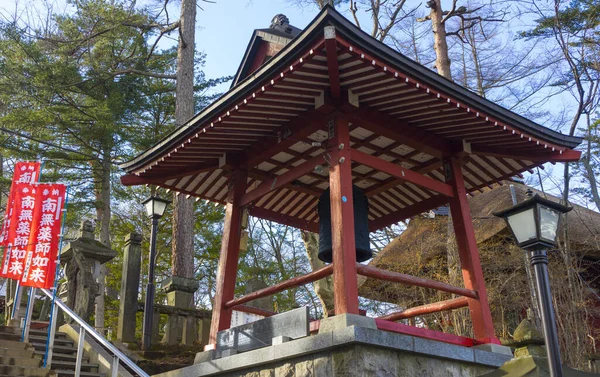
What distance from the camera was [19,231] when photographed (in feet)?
29.6

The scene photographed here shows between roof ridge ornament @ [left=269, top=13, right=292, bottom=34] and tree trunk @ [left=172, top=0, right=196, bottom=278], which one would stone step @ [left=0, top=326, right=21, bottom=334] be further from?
roof ridge ornament @ [left=269, top=13, right=292, bottom=34]

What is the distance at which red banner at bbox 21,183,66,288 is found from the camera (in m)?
8.73

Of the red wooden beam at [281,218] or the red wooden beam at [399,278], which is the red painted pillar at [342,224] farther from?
the red wooden beam at [281,218]

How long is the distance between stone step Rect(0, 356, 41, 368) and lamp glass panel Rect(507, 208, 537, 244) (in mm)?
6232

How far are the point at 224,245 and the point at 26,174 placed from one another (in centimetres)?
421

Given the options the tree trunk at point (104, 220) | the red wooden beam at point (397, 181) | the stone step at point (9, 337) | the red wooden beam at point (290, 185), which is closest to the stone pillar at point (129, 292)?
the stone step at point (9, 337)

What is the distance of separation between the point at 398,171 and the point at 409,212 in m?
1.74

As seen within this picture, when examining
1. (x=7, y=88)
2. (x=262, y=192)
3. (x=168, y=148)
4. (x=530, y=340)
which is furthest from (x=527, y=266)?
(x=7, y=88)

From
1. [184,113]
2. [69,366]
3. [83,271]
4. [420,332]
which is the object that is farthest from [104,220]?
[420,332]

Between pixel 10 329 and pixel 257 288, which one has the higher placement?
pixel 257 288

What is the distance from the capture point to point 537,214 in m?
4.89

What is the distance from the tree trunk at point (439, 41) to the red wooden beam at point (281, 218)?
6913 millimetres

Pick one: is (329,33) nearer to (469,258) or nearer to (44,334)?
(469,258)

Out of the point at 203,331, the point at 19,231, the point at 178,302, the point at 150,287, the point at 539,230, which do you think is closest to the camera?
the point at 539,230
